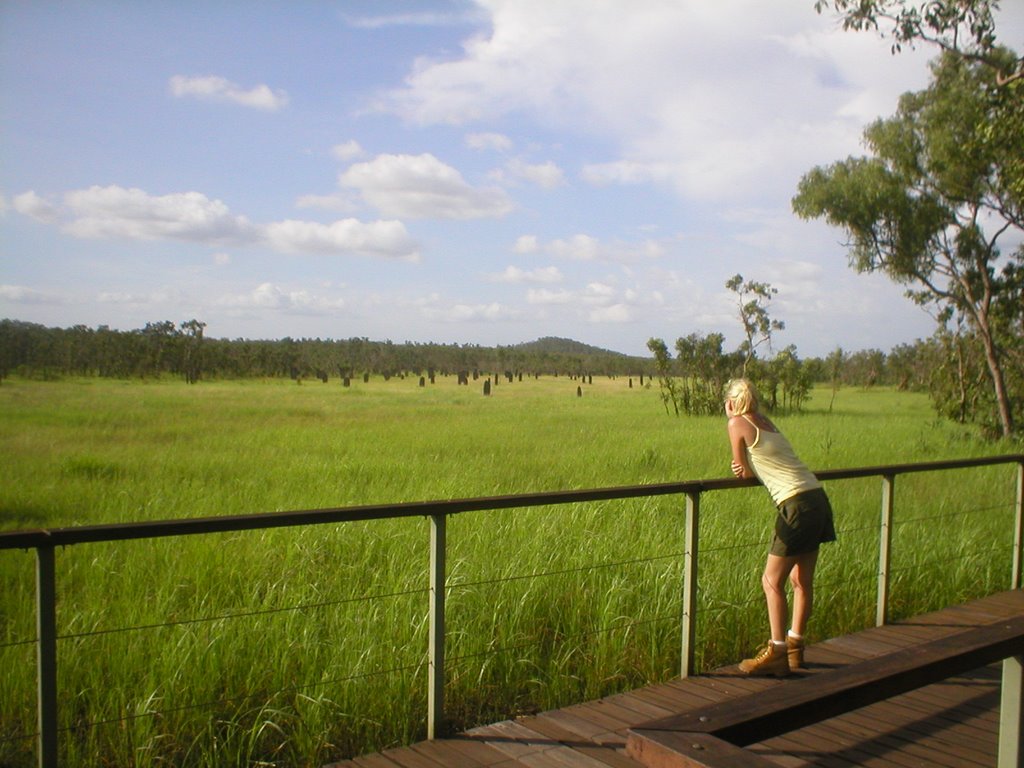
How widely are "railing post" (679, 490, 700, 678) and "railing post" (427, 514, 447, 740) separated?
50.5 inches

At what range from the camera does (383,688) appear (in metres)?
3.95

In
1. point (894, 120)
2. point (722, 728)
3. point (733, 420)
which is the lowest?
point (722, 728)

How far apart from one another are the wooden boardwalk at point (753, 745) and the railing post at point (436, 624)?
0.10m

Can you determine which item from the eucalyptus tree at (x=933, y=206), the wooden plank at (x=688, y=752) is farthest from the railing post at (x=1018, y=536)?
the eucalyptus tree at (x=933, y=206)

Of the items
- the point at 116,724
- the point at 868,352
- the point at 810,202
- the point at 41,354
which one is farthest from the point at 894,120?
the point at 868,352

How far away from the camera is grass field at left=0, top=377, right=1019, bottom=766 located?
3.87 metres

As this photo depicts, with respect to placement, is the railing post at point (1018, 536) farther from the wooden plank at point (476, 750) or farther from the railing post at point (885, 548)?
the wooden plank at point (476, 750)

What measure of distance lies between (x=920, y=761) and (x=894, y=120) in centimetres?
1941

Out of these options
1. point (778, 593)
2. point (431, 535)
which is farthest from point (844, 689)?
point (778, 593)

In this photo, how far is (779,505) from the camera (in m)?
4.12

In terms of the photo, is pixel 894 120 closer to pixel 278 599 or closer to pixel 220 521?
pixel 278 599

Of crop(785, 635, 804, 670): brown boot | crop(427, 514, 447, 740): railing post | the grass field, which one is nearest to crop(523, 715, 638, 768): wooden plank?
crop(427, 514, 447, 740): railing post

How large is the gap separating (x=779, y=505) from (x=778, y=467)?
0.19 metres

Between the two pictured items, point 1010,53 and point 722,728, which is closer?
point 722,728
